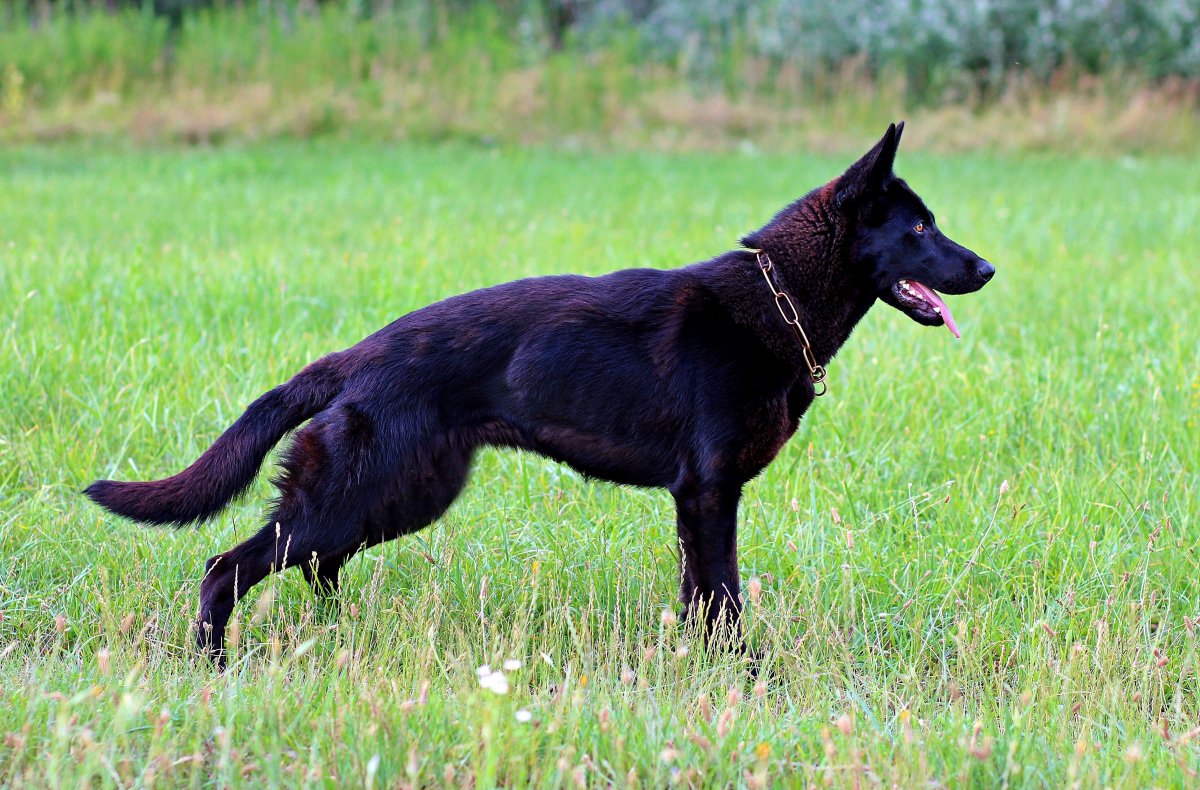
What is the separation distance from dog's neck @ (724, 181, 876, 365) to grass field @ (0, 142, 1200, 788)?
0.53 meters

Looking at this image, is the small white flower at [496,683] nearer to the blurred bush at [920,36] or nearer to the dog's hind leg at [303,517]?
the dog's hind leg at [303,517]

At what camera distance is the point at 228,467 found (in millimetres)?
2846

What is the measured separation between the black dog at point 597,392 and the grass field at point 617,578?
0.24 meters

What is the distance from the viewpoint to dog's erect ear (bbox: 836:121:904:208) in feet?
9.66

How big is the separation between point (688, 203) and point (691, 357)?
685 centimetres

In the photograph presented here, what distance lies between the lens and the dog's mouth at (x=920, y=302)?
3.07 metres

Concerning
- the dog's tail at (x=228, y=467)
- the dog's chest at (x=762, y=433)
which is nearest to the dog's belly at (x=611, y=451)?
the dog's chest at (x=762, y=433)

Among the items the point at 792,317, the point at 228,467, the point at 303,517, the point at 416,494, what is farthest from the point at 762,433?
the point at 228,467

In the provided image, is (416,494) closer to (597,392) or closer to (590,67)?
(597,392)

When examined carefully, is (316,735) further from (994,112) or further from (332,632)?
(994,112)

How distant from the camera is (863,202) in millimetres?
3020

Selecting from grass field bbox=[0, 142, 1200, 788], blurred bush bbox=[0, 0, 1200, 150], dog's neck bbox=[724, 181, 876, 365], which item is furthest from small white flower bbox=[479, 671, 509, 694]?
blurred bush bbox=[0, 0, 1200, 150]

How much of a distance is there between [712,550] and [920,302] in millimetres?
848

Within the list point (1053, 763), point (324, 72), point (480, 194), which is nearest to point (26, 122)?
point (324, 72)
